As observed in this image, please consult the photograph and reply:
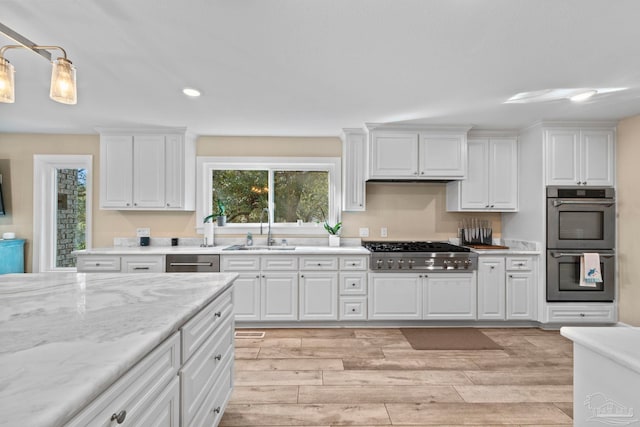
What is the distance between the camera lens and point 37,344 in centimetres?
95

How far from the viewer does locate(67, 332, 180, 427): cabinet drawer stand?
31.2 inches

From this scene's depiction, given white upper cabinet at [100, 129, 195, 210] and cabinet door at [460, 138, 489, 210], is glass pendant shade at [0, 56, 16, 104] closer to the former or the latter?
white upper cabinet at [100, 129, 195, 210]

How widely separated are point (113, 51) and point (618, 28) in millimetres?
2976

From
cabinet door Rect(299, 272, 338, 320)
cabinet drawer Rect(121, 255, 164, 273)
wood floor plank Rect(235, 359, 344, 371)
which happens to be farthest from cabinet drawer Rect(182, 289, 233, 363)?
cabinet drawer Rect(121, 255, 164, 273)

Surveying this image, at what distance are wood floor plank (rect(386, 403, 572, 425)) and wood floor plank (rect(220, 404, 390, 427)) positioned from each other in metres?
0.13

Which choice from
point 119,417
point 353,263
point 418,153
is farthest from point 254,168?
point 119,417

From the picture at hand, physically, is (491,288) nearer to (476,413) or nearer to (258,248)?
(476,413)

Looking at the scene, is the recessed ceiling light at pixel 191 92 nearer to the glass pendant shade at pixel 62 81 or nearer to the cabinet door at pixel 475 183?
the glass pendant shade at pixel 62 81

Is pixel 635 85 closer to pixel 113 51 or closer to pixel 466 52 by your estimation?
pixel 466 52

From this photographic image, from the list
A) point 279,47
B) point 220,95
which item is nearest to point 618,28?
point 279,47

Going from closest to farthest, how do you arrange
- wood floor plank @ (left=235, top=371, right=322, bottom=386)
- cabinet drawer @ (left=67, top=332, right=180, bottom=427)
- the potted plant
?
cabinet drawer @ (left=67, top=332, right=180, bottom=427) → wood floor plank @ (left=235, top=371, right=322, bottom=386) → the potted plant

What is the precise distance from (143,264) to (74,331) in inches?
107

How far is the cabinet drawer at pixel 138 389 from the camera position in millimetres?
793

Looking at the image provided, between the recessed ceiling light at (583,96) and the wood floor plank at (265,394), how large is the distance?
3270 millimetres
